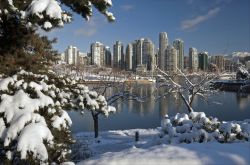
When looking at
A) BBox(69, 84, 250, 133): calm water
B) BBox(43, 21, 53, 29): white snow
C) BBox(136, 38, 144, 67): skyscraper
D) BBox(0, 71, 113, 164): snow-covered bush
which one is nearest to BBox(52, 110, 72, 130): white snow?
BBox(0, 71, 113, 164): snow-covered bush

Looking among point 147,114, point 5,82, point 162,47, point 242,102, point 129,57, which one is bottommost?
point 147,114

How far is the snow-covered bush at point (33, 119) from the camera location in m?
5.07

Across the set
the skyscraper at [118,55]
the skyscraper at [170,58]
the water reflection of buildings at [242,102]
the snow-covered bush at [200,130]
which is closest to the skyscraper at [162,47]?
the skyscraper at [170,58]

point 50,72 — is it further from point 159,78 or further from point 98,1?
point 159,78

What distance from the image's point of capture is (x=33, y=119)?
545 centimetres

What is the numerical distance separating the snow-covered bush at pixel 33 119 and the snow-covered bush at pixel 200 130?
4.28m

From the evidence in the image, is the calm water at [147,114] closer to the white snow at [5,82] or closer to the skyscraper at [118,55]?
the white snow at [5,82]

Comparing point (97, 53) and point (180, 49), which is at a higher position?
point (97, 53)

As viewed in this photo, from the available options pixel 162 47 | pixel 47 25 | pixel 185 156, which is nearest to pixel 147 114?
pixel 162 47

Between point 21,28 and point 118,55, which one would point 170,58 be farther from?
point 118,55

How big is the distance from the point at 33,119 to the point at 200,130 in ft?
20.1

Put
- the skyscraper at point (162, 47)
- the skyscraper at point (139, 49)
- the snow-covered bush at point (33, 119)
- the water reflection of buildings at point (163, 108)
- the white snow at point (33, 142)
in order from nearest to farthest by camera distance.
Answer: the white snow at point (33, 142)
the snow-covered bush at point (33, 119)
the water reflection of buildings at point (163, 108)
the skyscraper at point (162, 47)
the skyscraper at point (139, 49)

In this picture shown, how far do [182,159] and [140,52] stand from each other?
251 feet

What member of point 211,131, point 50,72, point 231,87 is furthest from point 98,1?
point 231,87
